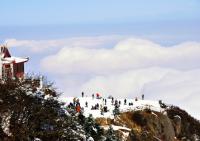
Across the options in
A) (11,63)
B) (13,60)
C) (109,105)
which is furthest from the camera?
(109,105)

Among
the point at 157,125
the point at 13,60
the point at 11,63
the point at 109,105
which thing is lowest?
the point at 157,125

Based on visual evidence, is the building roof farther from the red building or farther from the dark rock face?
the dark rock face

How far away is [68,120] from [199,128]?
245ft

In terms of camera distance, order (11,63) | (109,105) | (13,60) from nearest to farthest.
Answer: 1. (11,63)
2. (13,60)
3. (109,105)

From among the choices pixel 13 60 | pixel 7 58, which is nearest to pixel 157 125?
pixel 13 60

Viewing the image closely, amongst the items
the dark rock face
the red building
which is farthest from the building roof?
the dark rock face

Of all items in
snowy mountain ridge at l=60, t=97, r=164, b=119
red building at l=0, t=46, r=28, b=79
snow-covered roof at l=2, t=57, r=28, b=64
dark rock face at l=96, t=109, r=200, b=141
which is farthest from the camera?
snowy mountain ridge at l=60, t=97, r=164, b=119

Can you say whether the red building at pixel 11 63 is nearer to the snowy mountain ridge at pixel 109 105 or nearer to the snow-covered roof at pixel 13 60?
the snow-covered roof at pixel 13 60

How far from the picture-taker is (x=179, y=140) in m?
104

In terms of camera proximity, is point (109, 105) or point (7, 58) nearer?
point (7, 58)

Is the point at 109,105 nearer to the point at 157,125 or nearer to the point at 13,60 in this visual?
the point at 157,125

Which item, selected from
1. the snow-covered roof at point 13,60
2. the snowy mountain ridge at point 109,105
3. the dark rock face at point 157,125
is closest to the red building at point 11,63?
the snow-covered roof at point 13,60

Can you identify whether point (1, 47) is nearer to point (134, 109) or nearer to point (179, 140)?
point (134, 109)

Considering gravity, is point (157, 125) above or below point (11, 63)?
below
